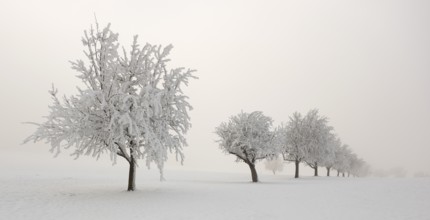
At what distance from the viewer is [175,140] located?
2089cm

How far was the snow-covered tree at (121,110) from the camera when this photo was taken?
18562mm

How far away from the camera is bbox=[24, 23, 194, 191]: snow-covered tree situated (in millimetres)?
18562

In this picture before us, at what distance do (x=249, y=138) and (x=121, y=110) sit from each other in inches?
770

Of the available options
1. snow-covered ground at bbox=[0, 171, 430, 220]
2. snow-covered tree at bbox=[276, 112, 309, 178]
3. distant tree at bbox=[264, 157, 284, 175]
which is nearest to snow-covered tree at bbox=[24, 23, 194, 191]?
snow-covered ground at bbox=[0, 171, 430, 220]

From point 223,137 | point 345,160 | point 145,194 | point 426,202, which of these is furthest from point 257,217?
point 345,160

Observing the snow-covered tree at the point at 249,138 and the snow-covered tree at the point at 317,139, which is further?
the snow-covered tree at the point at 317,139

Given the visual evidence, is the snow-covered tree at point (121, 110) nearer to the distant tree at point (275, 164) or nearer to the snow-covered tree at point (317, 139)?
the snow-covered tree at point (317, 139)

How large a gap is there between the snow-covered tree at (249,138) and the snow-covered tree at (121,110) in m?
15.8

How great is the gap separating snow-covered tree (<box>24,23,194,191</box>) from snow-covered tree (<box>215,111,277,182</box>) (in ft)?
51.7

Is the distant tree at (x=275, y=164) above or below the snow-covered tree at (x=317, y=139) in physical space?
below

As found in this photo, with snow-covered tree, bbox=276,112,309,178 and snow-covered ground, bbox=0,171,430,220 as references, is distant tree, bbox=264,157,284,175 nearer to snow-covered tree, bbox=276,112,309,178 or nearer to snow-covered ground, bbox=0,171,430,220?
snow-covered tree, bbox=276,112,309,178

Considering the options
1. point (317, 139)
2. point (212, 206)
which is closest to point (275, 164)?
point (317, 139)

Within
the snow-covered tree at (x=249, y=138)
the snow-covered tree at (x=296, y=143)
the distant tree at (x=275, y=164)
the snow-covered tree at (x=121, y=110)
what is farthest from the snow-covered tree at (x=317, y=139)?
the distant tree at (x=275, y=164)

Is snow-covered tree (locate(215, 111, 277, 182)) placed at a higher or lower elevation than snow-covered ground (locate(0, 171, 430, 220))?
higher
